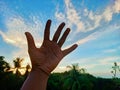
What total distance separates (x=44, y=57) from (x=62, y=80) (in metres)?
55.8

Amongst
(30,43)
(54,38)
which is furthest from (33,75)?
(54,38)

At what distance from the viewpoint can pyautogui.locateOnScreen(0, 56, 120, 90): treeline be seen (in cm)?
4550

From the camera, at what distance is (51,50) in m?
2.35

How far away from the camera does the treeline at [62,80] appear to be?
45500 mm

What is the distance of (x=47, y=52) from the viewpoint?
7.58 ft

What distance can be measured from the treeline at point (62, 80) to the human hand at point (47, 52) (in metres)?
42.7

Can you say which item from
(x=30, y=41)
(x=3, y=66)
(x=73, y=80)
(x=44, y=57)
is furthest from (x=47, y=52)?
(x=73, y=80)

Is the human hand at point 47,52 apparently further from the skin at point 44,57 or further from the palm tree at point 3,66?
the palm tree at point 3,66

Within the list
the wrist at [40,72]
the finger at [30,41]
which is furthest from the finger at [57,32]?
the wrist at [40,72]

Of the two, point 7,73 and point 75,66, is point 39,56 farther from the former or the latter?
point 75,66

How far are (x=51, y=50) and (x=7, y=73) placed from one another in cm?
4423

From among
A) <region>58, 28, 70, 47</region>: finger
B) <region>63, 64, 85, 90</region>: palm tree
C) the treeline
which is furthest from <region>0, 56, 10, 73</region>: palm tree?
<region>58, 28, 70, 47</region>: finger

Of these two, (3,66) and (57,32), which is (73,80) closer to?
(3,66)

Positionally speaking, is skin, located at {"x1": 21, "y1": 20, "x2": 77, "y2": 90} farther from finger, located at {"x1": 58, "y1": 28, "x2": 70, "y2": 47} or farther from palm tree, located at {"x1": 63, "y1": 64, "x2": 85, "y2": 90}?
palm tree, located at {"x1": 63, "y1": 64, "x2": 85, "y2": 90}
